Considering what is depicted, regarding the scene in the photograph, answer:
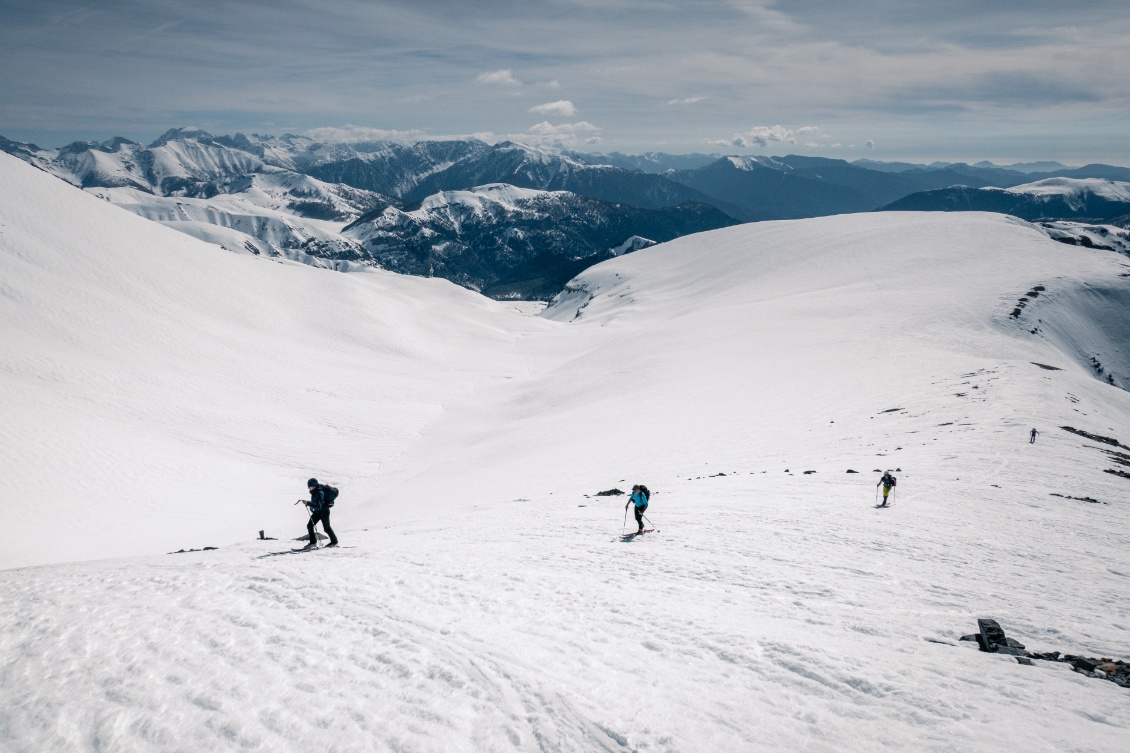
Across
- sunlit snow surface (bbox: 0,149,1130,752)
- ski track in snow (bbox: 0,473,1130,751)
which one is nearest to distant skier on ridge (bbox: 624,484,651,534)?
sunlit snow surface (bbox: 0,149,1130,752)

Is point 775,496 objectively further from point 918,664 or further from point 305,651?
point 305,651

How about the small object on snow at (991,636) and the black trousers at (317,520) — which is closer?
the small object on snow at (991,636)

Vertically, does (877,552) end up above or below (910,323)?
below

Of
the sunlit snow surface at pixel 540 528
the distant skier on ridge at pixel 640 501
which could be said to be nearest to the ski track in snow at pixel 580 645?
the sunlit snow surface at pixel 540 528

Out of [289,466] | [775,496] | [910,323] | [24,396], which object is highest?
[910,323]

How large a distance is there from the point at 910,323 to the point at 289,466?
196ft

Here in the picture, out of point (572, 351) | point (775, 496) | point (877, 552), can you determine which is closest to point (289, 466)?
point (775, 496)

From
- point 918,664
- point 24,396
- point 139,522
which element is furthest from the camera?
point 24,396

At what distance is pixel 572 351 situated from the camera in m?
90.8

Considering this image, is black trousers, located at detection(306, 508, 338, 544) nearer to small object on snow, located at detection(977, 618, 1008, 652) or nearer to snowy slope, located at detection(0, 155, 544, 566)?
snowy slope, located at detection(0, 155, 544, 566)

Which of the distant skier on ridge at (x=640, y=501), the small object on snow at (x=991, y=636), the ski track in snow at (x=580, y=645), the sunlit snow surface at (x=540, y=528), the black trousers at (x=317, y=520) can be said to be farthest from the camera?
the distant skier on ridge at (x=640, y=501)

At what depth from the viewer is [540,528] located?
19766 millimetres

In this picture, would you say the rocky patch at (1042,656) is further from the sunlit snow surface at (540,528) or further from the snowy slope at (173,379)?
the snowy slope at (173,379)

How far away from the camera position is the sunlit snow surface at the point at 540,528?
8617 mm
